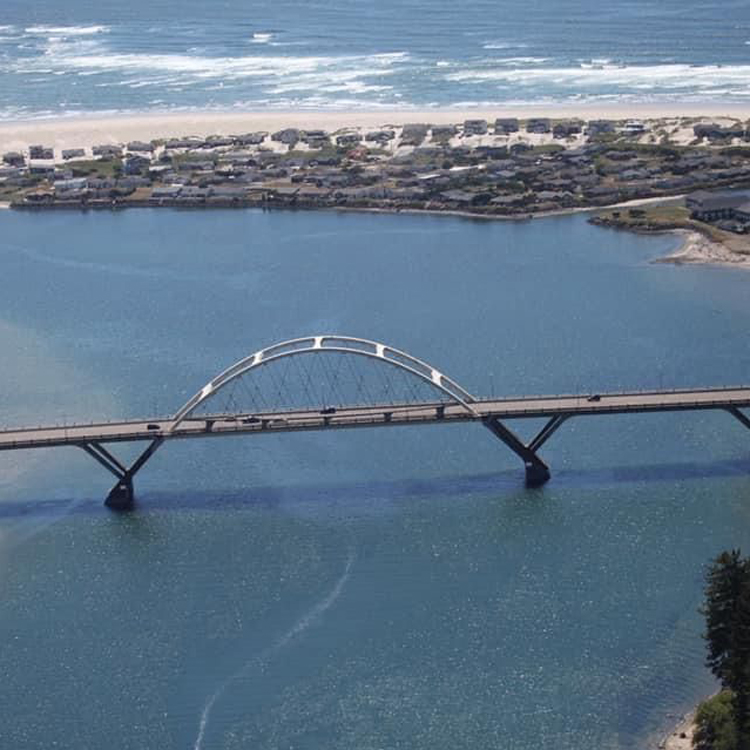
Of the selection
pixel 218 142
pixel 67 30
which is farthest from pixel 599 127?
pixel 67 30

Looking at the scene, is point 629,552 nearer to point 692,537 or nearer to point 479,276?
point 692,537

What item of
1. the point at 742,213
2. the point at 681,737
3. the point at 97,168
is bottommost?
the point at 681,737

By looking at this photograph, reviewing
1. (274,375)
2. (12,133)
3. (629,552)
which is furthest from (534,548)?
(12,133)

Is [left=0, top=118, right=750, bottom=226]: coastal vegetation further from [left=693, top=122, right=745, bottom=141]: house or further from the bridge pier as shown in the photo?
the bridge pier

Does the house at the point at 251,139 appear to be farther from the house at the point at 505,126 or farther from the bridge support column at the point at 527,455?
the bridge support column at the point at 527,455

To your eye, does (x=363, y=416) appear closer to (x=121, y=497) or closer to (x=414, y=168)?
(x=121, y=497)

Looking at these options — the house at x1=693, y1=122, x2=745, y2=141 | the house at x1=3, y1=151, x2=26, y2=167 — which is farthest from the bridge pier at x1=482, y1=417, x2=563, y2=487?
the house at x1=3, y1=151, x2=26, y2=167

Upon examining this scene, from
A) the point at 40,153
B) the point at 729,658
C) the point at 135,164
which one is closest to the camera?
the point at 729,658

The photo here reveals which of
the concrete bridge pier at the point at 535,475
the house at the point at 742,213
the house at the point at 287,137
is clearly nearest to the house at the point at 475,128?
the house at the point at 287,137
